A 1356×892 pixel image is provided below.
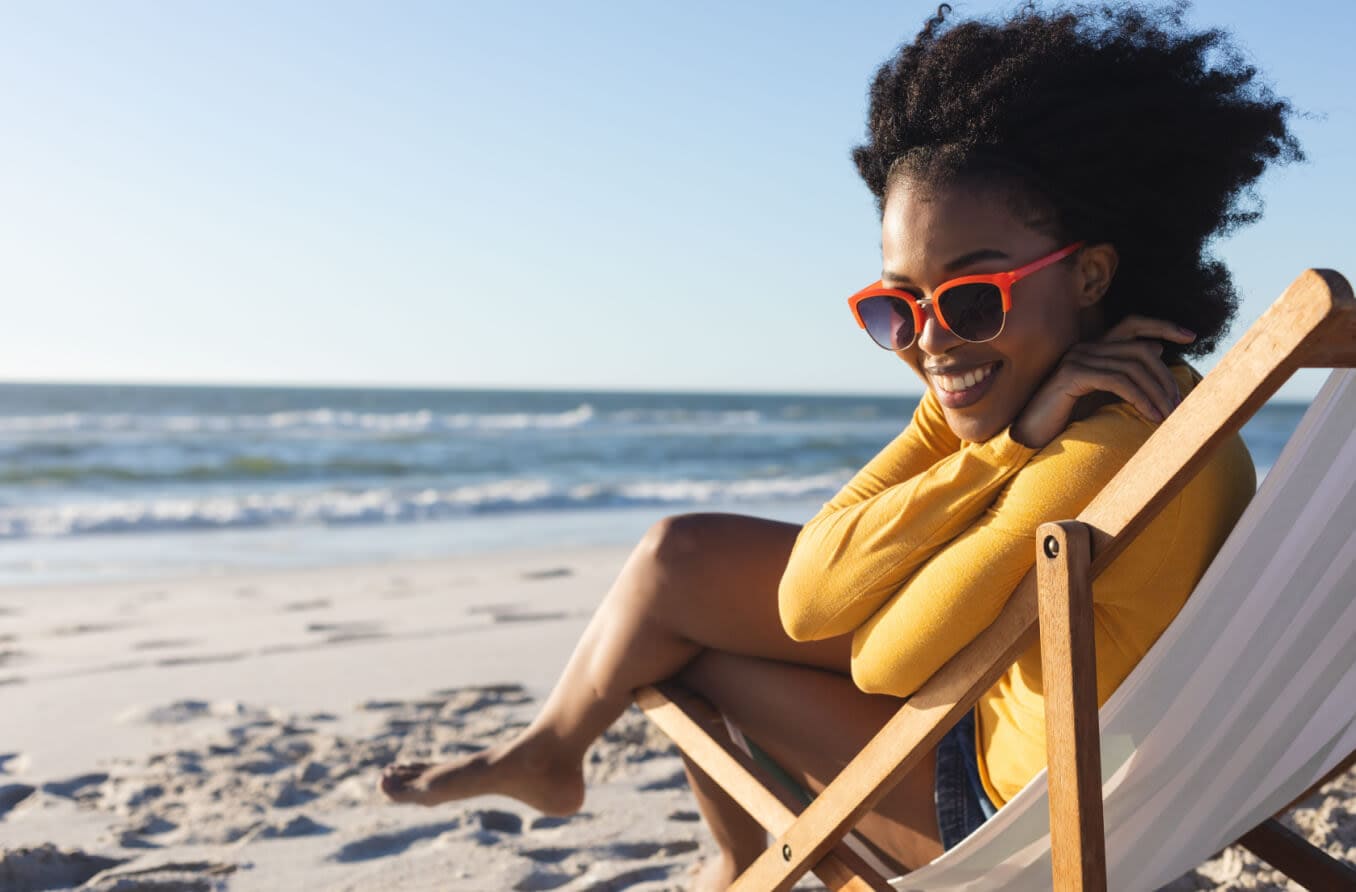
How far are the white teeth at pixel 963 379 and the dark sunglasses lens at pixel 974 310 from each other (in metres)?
0.07

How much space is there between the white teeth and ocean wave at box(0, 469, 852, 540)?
919 cm

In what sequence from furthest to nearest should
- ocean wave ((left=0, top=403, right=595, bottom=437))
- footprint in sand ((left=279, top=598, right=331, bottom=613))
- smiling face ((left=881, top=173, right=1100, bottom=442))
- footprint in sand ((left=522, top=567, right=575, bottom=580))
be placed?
ocean wave ((left=0, top=403, right=595, bottom=437)) → footprint in sand ((left=522, top=567, right=575, bottom=580)) → footprint in sand ((left=279, top=598, right=331, bottom=613)) → smiling face ((left=881, top=173, right=1100, bottom=442))

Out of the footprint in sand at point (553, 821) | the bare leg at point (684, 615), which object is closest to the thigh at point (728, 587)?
the bare leg at point (684, 615)

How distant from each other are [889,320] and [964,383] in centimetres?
15

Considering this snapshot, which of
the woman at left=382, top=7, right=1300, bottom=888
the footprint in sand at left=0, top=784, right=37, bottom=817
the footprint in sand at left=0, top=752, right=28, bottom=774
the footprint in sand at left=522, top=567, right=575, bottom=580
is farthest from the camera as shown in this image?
the footprint in sand at left=522, top=567, right=575, bottom=580

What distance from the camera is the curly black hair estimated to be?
5.12 ft

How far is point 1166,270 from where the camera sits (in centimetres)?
165

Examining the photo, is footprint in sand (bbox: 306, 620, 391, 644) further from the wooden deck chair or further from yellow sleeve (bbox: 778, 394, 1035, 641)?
yellow sleeve (bbox: 778, 394, 1035, 641)

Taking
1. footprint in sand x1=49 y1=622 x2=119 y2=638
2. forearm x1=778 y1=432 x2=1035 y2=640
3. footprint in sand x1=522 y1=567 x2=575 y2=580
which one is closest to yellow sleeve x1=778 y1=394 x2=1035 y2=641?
forearm x1=778 y1=432 x2=1035 y2=640

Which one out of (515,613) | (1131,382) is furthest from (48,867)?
(515,613)

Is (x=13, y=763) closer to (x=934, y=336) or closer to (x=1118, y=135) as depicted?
(x=934, y=336)

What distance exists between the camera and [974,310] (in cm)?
158

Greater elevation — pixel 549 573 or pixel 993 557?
pixel 993 557

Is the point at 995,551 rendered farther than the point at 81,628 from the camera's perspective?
No
